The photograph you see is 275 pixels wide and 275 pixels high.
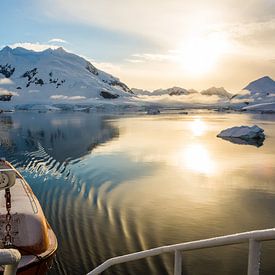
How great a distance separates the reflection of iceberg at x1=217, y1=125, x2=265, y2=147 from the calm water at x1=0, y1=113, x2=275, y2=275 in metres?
9.99

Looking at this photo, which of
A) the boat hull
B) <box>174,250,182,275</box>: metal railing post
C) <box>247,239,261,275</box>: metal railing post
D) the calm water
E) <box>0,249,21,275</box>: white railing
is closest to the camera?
<box>0,249,21,275</box>: white railing

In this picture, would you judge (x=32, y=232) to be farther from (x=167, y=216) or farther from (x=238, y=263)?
(x=167, y=216)

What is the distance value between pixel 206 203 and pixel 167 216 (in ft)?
11.5

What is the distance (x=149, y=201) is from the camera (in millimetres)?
19484

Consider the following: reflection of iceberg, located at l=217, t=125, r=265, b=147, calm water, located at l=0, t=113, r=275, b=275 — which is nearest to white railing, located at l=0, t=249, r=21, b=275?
calm water, located at l=0, t=113, r=275, b=275

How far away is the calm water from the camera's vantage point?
40.5 feet

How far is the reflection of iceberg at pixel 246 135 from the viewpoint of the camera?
4903cm

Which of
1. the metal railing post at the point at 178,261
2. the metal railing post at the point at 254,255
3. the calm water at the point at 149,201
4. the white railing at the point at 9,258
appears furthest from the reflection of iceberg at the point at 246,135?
the white railing at the point at 9,258

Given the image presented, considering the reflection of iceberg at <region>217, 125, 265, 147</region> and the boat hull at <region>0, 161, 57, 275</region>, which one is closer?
the boat hull at <region>0, 161, 57, 275</region>

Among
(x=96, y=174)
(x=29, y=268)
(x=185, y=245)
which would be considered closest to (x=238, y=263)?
(x=29, y=268)

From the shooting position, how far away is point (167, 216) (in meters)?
17.0

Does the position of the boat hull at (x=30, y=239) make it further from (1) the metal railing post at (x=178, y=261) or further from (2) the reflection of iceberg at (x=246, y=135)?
(2) the reflection of iceberg at (x=246, y=135)

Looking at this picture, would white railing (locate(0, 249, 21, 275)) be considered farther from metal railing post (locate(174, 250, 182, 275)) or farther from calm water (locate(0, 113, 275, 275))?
calm water (locate(0, 113, 275, 275))

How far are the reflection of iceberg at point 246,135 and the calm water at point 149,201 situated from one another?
9.99 metres
